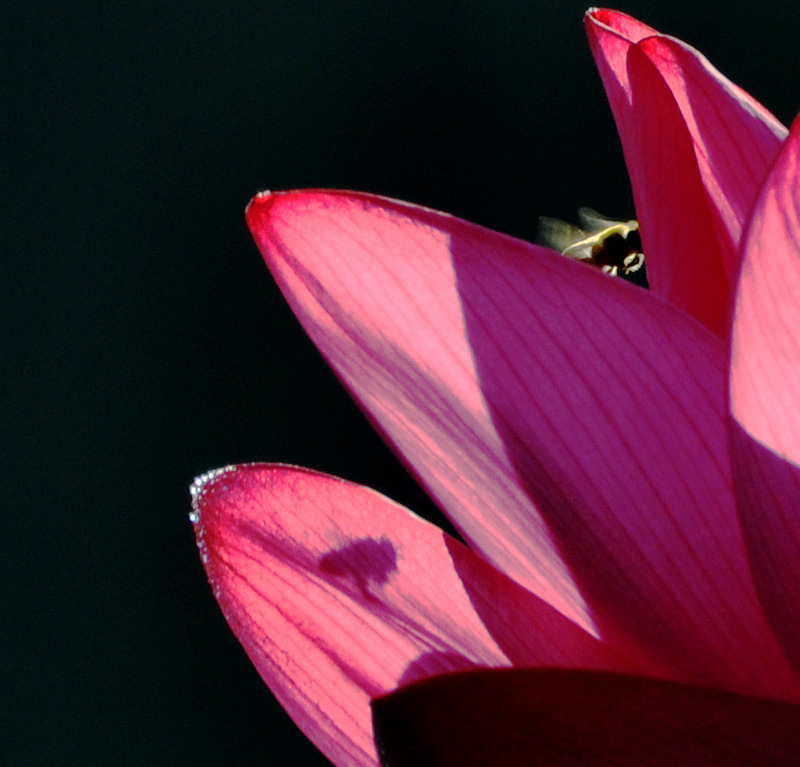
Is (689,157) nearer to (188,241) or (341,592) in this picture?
(341,592)

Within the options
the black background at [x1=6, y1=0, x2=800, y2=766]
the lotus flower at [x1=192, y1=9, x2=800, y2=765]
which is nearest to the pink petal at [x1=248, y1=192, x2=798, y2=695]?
the lotus flower at [x1=192, y1=9, x2=800, y2=765]

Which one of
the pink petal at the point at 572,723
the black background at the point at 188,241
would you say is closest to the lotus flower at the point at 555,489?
the pink petal at the point at 572,723

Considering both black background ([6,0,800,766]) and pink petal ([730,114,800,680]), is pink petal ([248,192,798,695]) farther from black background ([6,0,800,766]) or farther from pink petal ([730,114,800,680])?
black background ([6,0,800,766])

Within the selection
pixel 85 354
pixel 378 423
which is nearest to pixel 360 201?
pixel 378 423

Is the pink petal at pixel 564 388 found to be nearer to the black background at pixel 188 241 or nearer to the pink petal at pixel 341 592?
the pink petal at pixel 341 592

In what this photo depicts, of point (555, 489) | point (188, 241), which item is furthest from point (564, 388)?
point (188, 241)

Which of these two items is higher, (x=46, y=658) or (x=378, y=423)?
(x=378, y=423)

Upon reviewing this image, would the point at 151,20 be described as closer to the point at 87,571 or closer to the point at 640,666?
the point at 87,571
